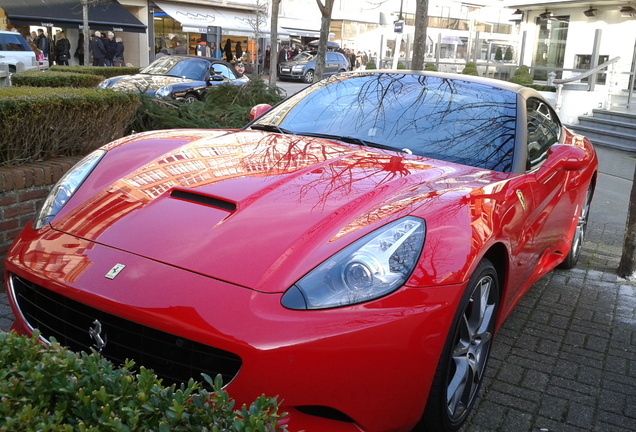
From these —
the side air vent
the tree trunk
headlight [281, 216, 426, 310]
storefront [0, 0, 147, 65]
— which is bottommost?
the tree trunk

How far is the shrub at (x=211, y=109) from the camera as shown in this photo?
22.0ft

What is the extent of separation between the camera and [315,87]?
4348 mm

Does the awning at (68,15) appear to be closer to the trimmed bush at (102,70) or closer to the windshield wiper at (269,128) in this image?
the trimmed bush at (102,70)

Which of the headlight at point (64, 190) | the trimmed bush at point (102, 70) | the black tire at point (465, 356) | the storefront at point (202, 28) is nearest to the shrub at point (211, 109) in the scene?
the headlight at point (64, 190)

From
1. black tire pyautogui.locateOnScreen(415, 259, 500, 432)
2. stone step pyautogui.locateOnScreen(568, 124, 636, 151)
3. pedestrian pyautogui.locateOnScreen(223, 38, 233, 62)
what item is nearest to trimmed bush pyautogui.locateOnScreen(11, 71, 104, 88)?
black tire pyautogui.locateOnScreen(415, 259, 500, 432)

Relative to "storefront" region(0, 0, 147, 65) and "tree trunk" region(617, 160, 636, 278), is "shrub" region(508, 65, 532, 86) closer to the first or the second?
"tree trunk" region(617, 160, 636, 278)

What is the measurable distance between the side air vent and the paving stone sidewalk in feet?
4.72

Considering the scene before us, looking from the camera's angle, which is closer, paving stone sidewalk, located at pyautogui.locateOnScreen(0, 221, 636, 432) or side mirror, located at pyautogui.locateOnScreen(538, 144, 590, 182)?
paving stone sidewalk, located at pyautogui.locateOnScreen(0, 221, 636, 432)

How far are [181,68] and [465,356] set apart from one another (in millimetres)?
13953

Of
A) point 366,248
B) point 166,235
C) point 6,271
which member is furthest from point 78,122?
point 366,248

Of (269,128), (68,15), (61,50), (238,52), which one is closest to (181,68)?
(269,128)

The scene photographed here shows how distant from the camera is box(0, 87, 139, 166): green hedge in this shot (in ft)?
14.0

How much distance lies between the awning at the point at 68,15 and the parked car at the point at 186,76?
15.6m

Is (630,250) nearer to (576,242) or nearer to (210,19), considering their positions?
(576,242)
